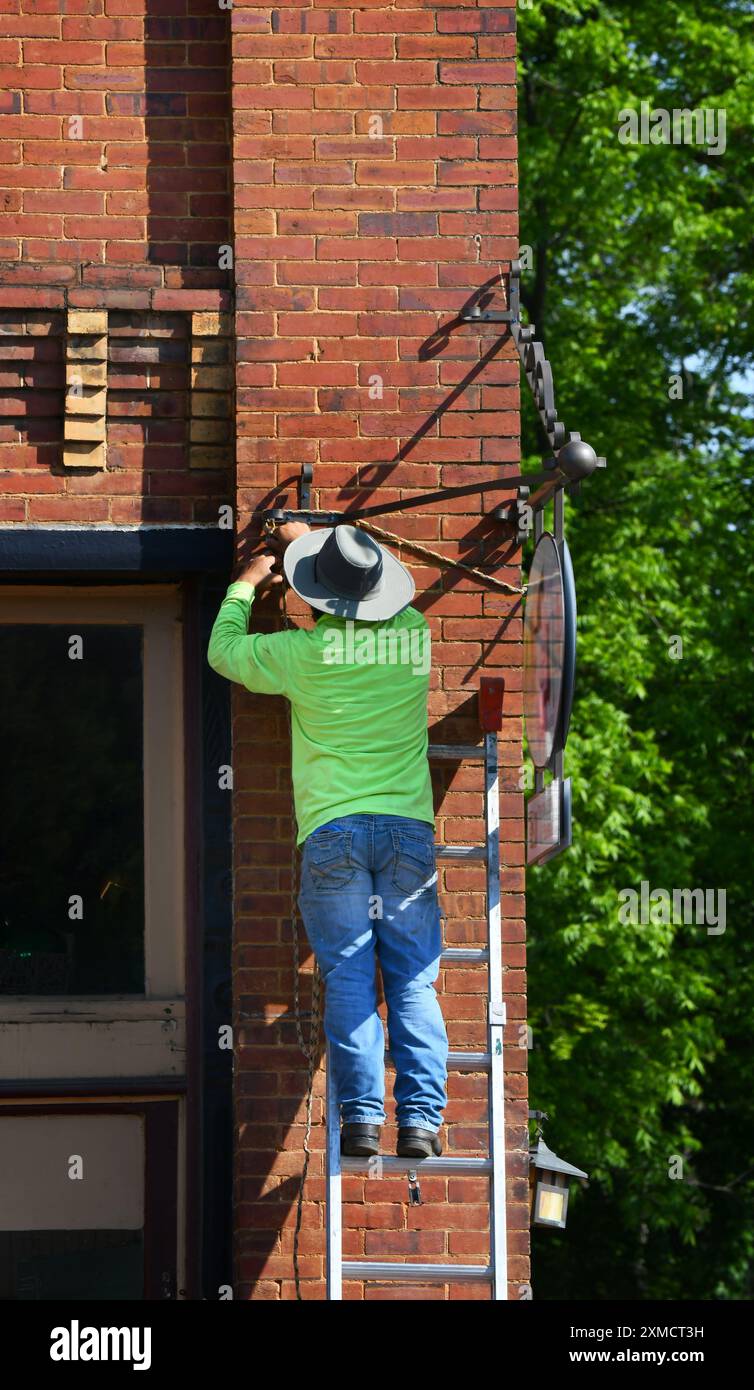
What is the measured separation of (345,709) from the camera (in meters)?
5.88

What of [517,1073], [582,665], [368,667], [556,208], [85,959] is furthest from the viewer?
[556,208]

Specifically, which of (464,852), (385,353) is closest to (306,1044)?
(464,852)

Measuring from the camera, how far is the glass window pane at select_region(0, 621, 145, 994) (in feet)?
22.4

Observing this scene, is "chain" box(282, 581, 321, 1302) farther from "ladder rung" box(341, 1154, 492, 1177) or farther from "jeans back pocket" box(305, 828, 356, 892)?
"jeans back pocket" box(305, 828, 356, 892)

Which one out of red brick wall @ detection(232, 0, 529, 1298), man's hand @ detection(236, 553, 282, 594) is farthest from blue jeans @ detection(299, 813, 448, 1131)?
man's hand @ detection(236, 553, 282, 594)

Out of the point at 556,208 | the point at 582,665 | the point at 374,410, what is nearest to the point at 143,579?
the point at 374,410

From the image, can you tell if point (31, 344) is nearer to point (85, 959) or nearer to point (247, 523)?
point (247, 523)

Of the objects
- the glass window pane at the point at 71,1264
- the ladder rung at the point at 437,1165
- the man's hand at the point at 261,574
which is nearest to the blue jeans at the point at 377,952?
the ladder rung at the point at 437,1165

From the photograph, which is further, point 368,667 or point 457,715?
point 457,715

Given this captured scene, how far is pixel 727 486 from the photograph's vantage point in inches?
650

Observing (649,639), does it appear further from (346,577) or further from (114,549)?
(346,577)

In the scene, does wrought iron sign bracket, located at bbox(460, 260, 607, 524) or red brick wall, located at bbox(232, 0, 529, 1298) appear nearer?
wrought iron sign bracket, located at bbox(460, 260, 607, 524)

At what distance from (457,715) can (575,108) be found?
11050 mm

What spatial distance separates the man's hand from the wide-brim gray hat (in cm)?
26
